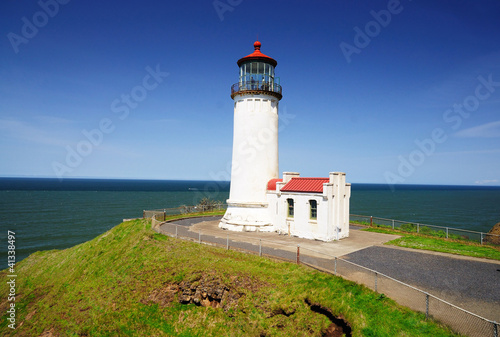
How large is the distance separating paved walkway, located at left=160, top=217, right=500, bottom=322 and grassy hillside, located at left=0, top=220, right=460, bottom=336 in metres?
2.15

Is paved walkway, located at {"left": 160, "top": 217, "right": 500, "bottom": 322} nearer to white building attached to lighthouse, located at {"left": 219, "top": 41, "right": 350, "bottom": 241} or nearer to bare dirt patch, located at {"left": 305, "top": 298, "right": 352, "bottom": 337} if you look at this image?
white building attached to lighthouse, located at {"left": 219, "top": 41, "right": 350, "bottom": 241}

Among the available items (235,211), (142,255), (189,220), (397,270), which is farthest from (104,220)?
(397,270)

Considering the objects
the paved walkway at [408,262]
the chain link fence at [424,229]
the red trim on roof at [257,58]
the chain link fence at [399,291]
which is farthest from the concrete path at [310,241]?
the red trim on roof at [257,58]

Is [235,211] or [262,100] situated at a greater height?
[262,100]

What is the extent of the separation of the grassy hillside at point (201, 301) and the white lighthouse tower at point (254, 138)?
25.3ft

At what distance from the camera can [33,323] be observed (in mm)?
14188

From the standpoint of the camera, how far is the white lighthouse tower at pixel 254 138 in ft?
78.4

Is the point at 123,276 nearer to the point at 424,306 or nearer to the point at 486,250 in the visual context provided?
the point at 424,306

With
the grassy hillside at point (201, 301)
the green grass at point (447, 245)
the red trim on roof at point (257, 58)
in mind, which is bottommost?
Answer: the grassy hillside at point (201, 301)

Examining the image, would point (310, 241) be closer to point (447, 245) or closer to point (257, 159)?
point (257, 159)

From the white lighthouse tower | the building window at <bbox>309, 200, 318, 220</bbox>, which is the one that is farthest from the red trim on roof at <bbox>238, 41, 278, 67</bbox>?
the building window at <bbox>309, 200, 318, 220</bbox>

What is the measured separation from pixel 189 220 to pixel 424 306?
2169 centimetres

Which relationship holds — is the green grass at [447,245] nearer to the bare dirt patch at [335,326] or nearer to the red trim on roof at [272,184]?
the red trim on roof at [272,184]

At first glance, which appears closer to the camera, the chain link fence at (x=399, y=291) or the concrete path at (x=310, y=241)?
the chain link fence at (x=399, y=291)
